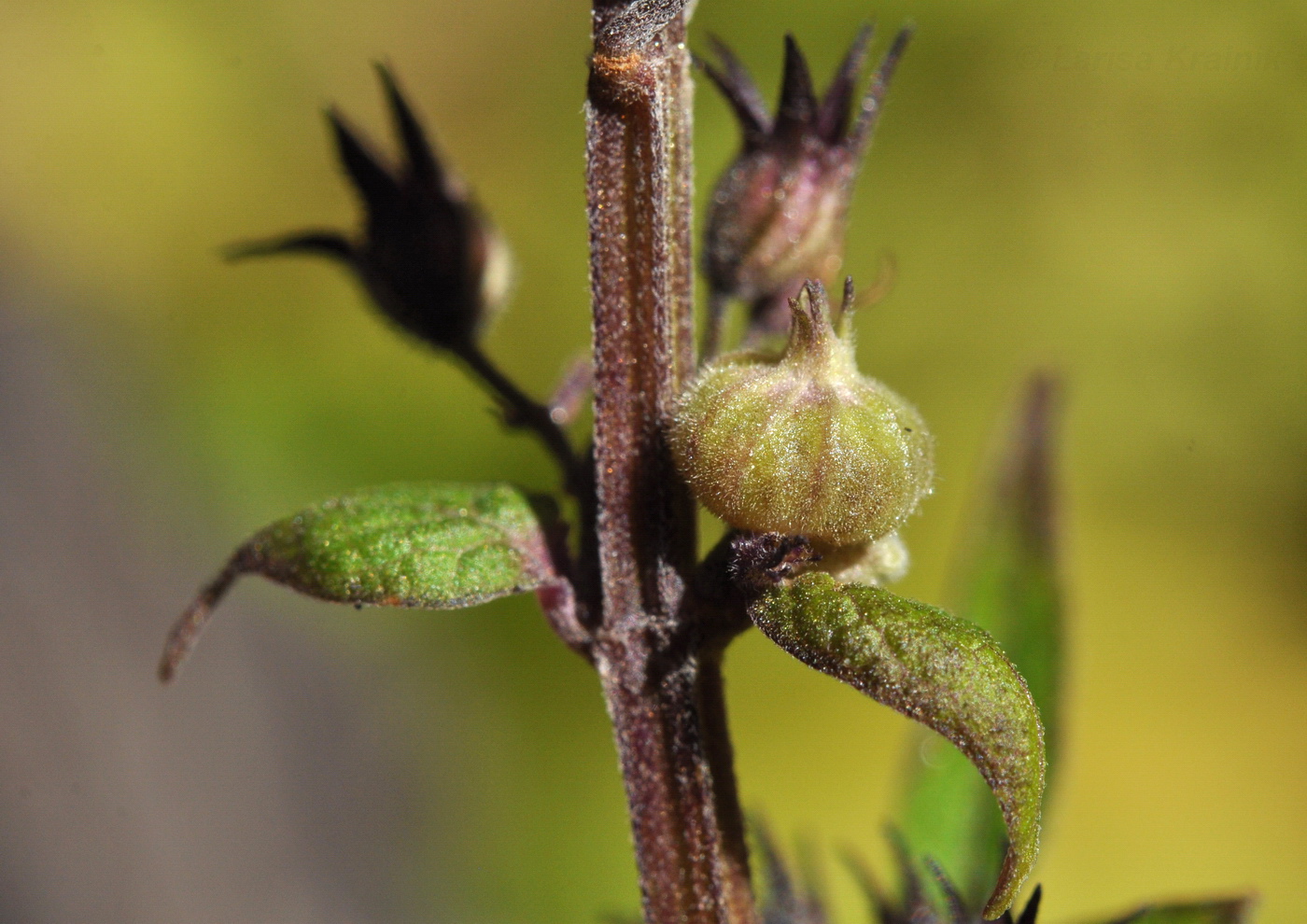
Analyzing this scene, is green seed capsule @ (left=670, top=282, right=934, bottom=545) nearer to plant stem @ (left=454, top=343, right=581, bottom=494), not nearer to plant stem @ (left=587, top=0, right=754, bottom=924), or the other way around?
plant stem @ (left=587, top=0, right=754, bottom=924)

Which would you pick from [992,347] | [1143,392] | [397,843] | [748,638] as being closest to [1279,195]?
[1143,392]

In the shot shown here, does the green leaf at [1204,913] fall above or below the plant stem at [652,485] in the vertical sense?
below

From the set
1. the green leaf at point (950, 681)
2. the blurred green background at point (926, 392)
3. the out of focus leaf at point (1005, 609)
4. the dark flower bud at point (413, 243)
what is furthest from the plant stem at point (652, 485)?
the blurred green background at point (926, 392)

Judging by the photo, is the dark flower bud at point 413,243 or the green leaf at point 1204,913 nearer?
the green leaf at point 1204,913

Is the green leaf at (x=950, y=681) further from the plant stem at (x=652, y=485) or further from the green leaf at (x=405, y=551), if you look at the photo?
the green leaf at (x=405, y=551)

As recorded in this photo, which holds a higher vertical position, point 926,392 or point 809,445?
point 809,445

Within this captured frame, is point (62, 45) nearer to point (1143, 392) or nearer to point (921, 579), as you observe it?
point (921, 579)

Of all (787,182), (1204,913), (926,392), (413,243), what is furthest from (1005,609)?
(926,392)

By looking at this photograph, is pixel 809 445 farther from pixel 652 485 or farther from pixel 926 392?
pixel 926 392
